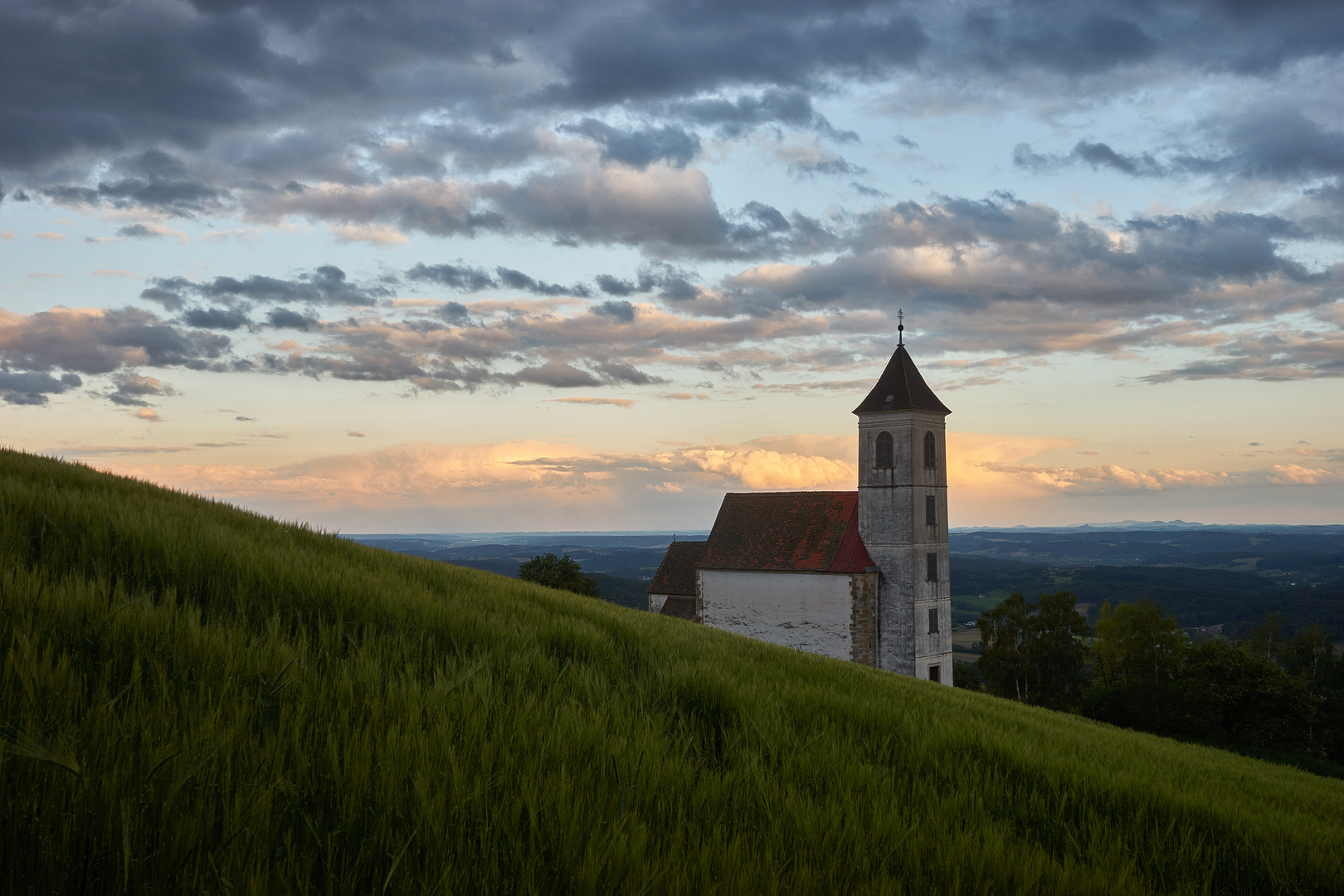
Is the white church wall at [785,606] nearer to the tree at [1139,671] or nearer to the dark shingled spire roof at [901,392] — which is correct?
the dark shingled spire roof at [901,392]

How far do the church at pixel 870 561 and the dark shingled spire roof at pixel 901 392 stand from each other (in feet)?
0.21

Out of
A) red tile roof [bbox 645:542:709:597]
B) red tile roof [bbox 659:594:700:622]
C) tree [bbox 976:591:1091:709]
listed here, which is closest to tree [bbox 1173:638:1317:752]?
tree [bbox 976:591:1091:709]

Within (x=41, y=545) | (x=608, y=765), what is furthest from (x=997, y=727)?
(x=41, y=545)

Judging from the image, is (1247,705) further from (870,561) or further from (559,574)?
(559,574)

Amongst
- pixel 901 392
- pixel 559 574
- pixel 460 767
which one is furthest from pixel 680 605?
pixel 460 767

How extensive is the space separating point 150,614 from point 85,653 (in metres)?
0.36

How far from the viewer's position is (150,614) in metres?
3.28

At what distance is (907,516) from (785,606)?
8.31 m

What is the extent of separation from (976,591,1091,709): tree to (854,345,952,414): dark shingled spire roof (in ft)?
60.6

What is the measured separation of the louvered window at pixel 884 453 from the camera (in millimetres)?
40844

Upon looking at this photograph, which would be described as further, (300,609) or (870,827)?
(300,609)

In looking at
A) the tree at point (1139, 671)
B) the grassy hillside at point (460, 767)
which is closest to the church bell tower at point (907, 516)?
the tree at point (1139, 671)

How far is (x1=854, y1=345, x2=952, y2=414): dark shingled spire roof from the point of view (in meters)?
40.9

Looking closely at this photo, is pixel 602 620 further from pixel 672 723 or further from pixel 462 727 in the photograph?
pixel 462 727
